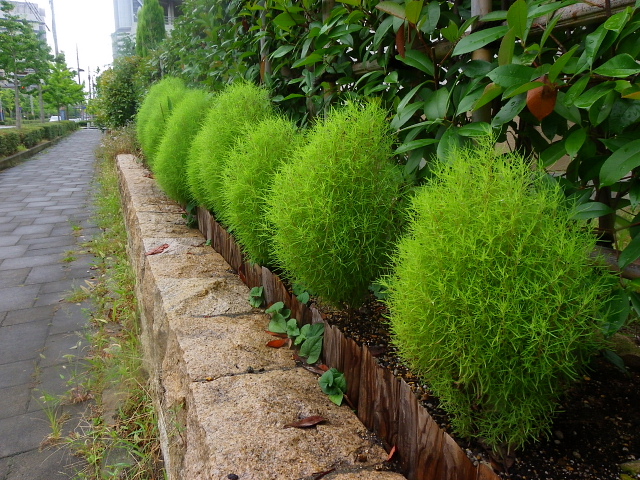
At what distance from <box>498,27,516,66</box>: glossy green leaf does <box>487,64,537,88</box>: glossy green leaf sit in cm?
9

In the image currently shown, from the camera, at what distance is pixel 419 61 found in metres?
1.65

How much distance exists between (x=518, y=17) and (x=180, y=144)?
3.28m

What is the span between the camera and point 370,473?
1.28 meters

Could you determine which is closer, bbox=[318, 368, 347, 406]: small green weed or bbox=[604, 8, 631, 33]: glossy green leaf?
bbox=[604, 8, 631, 33]: glossy green leaf

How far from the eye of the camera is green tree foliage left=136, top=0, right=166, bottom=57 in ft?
44.7

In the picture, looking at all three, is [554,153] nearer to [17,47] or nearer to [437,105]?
[437,105]

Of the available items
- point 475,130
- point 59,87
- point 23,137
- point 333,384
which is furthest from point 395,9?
point 59,87

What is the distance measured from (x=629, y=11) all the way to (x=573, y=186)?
424 mm

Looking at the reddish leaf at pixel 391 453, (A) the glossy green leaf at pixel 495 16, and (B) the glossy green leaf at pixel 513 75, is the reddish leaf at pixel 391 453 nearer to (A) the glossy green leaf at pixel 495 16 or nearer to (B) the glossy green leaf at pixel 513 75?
(B) the glossy green leaf at pixel 513 75

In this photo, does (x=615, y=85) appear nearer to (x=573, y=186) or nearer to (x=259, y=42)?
(x=573, y=186)

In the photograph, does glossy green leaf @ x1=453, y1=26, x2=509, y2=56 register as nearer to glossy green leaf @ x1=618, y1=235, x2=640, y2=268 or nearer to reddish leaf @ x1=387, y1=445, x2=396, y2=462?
glossy green leaf @ x1=618, y1=235, x2=640, y2=268

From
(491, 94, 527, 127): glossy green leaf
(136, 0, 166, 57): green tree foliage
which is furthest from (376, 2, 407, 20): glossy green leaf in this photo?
(136, 0, 166, 57): green tree foliage

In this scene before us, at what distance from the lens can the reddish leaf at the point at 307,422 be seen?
1.45 metres

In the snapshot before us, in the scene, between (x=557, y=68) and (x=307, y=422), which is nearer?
(x=557, y=68)
